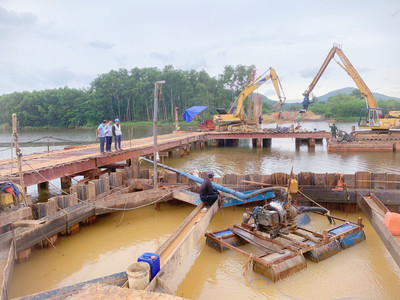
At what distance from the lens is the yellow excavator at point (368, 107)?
88.8ft

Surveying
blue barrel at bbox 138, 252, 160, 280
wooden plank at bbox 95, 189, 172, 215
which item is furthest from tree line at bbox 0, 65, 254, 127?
blue barrel at bbox 138, 252, 160, 280

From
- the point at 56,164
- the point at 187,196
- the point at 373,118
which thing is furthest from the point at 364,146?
the point at 56,164

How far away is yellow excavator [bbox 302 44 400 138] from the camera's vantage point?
2706 centimetres

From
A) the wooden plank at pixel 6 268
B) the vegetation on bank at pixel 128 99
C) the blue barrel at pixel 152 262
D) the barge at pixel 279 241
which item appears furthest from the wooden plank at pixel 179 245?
the vegetation on bank at pixel 128 99

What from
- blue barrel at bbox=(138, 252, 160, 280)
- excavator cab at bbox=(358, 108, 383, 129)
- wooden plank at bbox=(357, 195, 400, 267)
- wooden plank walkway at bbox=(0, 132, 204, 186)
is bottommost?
wooden plank at bbox=(357, 195, 400, 267)

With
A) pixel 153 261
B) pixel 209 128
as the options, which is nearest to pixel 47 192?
pixel 153 261

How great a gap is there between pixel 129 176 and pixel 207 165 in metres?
10.3

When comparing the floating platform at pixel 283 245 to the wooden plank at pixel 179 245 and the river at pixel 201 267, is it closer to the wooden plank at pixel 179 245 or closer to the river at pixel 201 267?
the river at pixel 201 267

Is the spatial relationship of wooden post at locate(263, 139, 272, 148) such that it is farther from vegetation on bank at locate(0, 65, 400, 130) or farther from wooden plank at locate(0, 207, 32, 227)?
vegetation on bank at locate(0, 65, 400, 130)

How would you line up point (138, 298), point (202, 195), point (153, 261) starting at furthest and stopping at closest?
point (202, 195) < point (153, 261) < point (138, 298)

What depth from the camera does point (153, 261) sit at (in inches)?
180

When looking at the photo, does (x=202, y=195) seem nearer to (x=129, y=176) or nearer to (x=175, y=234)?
(x=175, y=234)

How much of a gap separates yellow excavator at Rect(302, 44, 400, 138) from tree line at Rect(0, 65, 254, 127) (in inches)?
1901

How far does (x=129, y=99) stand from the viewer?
81688mm
